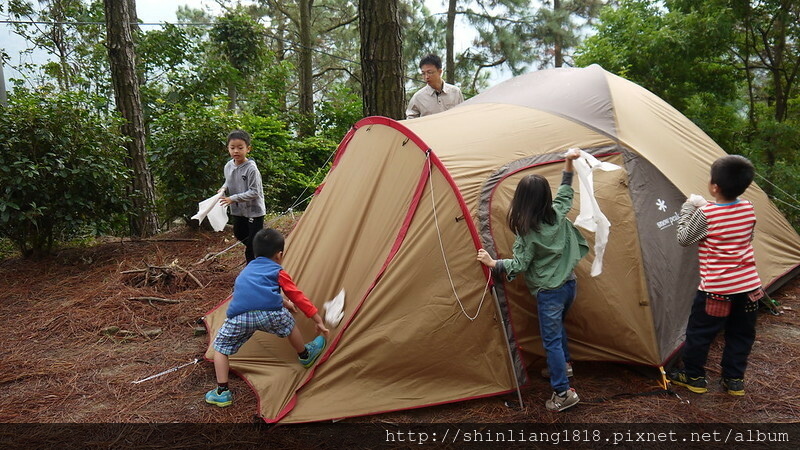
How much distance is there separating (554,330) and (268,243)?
5.87 feet

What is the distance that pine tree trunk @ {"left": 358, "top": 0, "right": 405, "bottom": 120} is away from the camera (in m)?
5.42

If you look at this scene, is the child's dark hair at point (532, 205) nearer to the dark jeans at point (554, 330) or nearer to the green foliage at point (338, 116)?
the dark jeans at point (554, 330)

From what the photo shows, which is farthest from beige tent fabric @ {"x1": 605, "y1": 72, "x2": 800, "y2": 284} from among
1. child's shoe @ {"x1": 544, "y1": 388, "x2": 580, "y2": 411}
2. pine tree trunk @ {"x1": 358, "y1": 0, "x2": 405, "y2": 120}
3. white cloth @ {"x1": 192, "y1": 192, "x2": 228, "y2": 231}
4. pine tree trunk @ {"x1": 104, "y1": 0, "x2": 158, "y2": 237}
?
pine tree trunk @ {"x1": 104, "y1": 0, "x2": 158, "y2": 237}

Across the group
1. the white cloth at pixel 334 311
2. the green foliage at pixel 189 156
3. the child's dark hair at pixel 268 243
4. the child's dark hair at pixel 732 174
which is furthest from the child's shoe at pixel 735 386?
the green foliage at pixel 189 156

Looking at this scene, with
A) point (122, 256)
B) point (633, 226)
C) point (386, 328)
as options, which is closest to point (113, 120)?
point (122, 256)

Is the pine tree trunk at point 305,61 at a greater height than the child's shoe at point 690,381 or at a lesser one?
greater

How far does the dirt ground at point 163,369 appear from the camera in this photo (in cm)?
303

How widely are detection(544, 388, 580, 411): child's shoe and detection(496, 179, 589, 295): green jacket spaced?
60cm

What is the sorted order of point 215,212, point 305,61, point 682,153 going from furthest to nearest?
1. point 305,61
2. point 215,212
3. point 682,153

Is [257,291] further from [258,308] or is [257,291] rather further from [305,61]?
[305,61]

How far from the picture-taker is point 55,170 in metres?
5.97

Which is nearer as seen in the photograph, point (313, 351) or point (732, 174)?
point (732, 174)

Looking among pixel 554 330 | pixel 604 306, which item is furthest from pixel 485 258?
pixel 604 306

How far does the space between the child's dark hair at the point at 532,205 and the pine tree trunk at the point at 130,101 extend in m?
5.97
